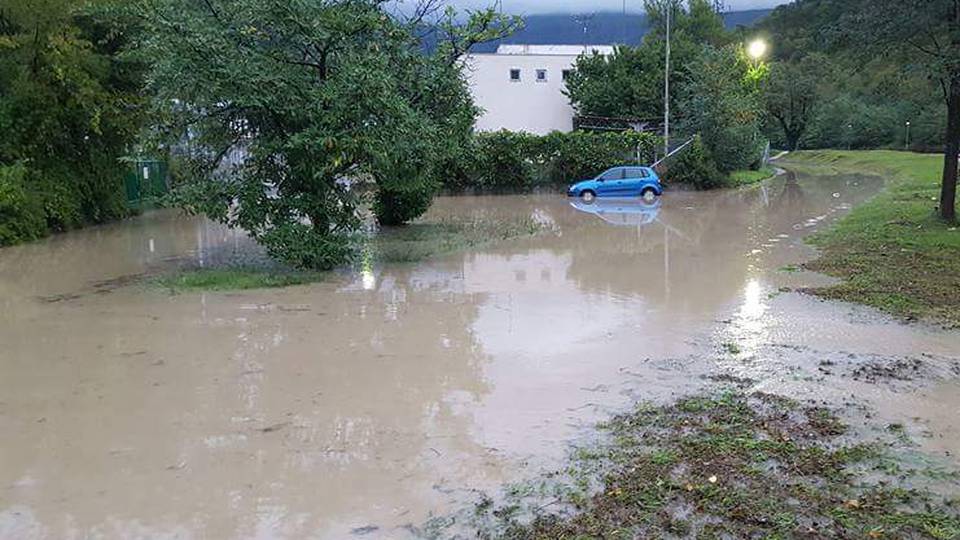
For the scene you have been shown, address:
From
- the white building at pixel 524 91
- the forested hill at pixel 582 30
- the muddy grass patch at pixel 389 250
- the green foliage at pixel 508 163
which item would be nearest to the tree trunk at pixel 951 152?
the muddy grass patch at pixel 389 250

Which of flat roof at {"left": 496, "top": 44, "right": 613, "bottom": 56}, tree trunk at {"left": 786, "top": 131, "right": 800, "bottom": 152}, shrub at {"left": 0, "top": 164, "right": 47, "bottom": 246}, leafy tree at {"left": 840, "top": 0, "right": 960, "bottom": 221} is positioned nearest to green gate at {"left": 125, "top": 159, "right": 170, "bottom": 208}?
shrub at {"left": 0, "top": 164, "right": 47, "bottom": 246}

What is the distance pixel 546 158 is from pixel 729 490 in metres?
31.1

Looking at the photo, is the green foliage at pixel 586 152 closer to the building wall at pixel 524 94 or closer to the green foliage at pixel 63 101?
the building wall at pixel 524 94

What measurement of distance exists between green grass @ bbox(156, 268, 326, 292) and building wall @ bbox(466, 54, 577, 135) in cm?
3795

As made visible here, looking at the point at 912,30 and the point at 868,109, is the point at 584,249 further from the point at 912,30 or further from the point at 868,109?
the point at 868,109

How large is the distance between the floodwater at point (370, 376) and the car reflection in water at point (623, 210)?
7568 mm

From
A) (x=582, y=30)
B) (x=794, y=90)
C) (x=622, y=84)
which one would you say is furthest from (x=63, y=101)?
(x=794, y=90)

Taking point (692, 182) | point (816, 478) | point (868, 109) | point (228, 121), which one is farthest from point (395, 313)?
point (868, 109)

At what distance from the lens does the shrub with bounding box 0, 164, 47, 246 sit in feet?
60.7

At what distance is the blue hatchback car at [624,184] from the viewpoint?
3136 cm

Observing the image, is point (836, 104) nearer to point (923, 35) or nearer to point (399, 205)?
point (923, 35)

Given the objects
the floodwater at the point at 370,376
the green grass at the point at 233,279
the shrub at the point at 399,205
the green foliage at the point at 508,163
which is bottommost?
the floodwater at the point at 370,376

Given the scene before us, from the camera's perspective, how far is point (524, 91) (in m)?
51.9

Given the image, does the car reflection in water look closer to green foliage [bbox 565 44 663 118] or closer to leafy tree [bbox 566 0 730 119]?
leafy tree [bbox 566 0 730 119]
